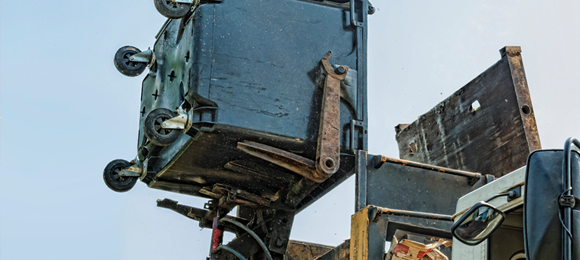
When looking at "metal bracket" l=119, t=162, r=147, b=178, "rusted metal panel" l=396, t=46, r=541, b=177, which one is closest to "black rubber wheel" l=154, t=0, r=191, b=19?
"metal bracket" l=119, t=162, r=147, b=178

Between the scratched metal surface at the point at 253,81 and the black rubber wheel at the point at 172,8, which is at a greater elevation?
the black rubber wheel at the point at 172,8

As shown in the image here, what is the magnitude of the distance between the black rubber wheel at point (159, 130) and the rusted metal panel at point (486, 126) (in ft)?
14.2

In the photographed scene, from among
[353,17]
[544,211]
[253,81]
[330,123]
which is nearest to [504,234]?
[544,211]

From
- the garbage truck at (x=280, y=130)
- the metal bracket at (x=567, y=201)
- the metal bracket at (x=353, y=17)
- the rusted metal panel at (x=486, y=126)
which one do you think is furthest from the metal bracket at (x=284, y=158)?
the metal bracket at (x=567, y=201)

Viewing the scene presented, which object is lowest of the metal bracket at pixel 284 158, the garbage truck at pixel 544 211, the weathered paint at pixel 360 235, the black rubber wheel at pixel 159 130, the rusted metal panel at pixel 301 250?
the garbage truck at pixel 544 211

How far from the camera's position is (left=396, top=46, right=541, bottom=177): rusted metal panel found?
8.23 meters

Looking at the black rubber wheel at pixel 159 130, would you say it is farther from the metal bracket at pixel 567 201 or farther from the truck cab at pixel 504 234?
the metal bracket at pixel 567 201

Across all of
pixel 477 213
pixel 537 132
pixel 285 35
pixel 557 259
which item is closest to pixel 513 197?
pixel 477 213

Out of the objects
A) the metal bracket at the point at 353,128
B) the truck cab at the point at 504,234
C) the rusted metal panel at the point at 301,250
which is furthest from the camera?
the rusted metal panel at the point at 301,250

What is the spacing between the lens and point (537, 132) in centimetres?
813

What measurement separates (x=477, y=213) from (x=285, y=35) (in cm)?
425

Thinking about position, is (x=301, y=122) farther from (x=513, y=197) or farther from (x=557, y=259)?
(x=557, y=259)

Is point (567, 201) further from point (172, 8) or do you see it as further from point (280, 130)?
point (172, 8)

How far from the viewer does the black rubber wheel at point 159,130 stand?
6633mm
